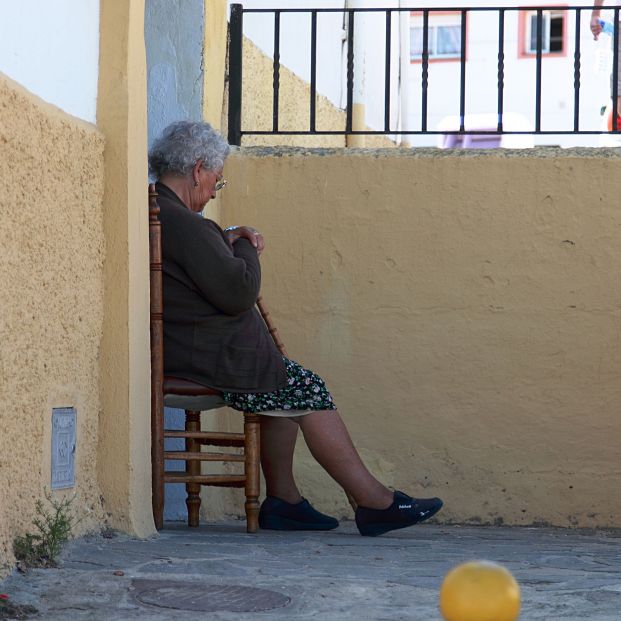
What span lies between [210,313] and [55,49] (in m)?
1.05

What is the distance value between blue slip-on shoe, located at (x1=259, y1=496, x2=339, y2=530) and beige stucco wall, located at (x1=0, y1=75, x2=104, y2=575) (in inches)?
33.0

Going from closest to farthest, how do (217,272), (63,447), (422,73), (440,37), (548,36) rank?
1. (63,447)
2. (217,272)
3. (422,73)
4. (548,36)
5. (440,37)

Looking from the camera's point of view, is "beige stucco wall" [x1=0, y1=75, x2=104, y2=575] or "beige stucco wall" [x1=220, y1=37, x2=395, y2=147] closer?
"beige stucco wall" [x1=0, y1=75, x2=104, y2=575]

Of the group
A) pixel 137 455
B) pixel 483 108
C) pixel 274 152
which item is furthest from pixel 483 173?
pixel 483 108

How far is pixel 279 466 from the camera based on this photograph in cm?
453

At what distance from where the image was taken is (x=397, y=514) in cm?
423

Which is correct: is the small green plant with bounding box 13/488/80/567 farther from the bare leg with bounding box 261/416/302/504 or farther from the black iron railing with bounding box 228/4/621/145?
the black iron railing with bounding box 228/4/621/145

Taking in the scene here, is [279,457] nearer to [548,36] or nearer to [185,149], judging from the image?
[185,149]

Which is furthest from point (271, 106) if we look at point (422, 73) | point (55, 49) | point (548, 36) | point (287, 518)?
point (548, 36)

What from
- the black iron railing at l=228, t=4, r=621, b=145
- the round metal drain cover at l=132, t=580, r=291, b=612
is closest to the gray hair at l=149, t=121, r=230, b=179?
the black iron railing at l=228, t=4, r=621, b=145

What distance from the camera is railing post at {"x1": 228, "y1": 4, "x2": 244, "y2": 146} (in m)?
5.68

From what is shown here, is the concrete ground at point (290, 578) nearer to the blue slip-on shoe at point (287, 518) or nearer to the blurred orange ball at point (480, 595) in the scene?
the blue slip-on shoe at point (287, 518)

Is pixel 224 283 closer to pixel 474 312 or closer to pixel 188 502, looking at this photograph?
pixel 188 502

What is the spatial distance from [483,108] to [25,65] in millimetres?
20932
